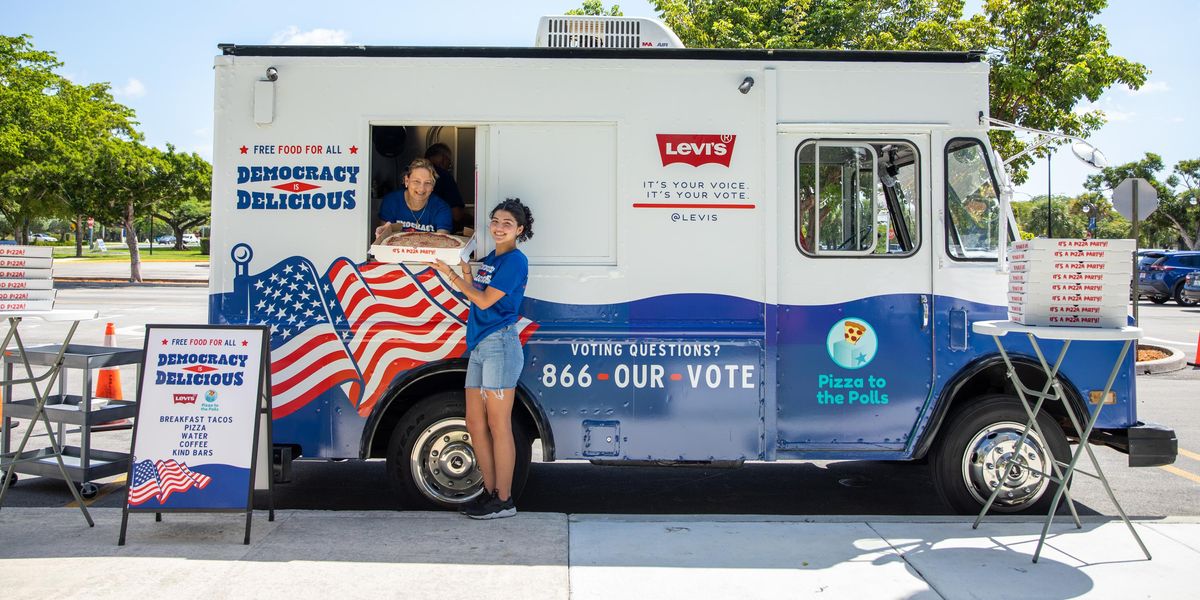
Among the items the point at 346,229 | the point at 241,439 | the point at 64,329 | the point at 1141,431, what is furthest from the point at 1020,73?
the point at 64,329

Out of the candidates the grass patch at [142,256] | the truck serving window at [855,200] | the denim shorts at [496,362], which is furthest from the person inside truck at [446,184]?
the grass patch at [142,256]

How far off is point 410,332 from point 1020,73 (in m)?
11.3

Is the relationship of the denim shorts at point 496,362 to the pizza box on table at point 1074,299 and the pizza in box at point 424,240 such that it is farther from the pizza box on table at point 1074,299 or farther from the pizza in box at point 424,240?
the pizza box on table at point 1074,299

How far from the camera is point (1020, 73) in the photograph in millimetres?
13219

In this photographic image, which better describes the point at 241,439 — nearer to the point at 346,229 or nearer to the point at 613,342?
the point at 346,229

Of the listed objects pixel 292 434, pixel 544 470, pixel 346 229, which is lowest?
pixel 544 470

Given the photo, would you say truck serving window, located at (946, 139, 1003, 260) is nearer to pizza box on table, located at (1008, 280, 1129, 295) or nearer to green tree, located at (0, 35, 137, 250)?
pizza box on table, located at (1008, 280, 1129, 295)

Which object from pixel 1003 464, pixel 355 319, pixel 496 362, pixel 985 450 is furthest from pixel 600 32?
pixel 1003 464

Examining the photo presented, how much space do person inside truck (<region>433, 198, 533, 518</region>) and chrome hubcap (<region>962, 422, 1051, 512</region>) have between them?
8.89 feet

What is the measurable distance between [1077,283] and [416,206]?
3577 mm

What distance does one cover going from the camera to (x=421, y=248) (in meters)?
4.95

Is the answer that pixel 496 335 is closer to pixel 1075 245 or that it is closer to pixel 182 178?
pixel 1075 245

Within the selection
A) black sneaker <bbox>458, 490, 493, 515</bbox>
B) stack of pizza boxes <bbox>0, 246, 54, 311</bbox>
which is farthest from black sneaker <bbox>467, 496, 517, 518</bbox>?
stack of pizza boxes <bbox>0, 246, 54, 311</bbox>

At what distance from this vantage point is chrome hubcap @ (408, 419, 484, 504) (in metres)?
5.35
